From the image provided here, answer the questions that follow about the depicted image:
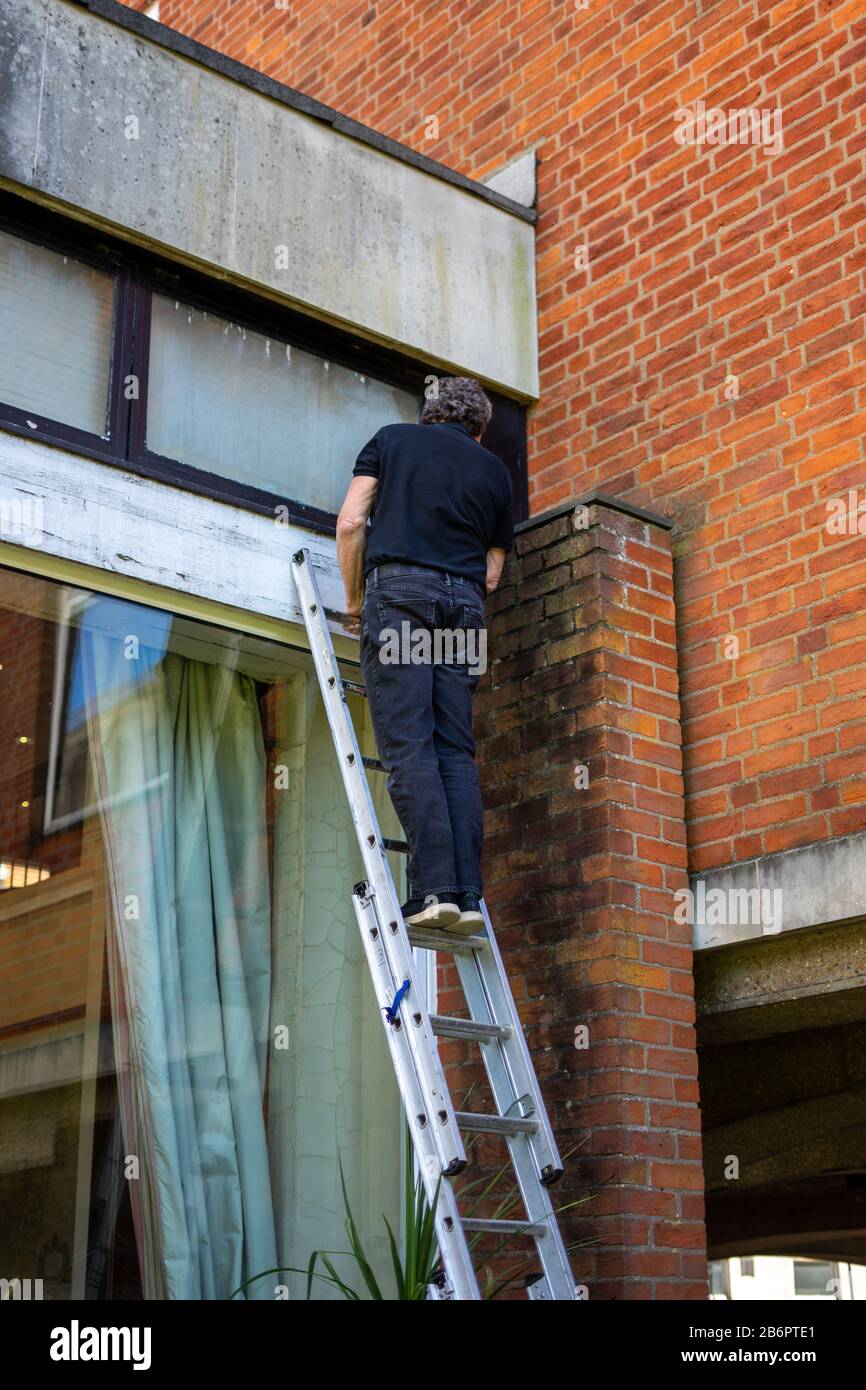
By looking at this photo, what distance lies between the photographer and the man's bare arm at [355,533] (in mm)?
5379

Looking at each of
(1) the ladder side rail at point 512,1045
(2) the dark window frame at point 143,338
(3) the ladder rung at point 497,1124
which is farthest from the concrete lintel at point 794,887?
(2) the dark window frame at point 143,338

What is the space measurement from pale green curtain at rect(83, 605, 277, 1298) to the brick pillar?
932 millimetres

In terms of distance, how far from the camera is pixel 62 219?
555 centimetres

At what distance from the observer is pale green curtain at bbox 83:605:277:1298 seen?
4.92 metres

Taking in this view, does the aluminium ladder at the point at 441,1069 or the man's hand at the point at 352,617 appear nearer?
the aluminium ladder at the point at 441,1069

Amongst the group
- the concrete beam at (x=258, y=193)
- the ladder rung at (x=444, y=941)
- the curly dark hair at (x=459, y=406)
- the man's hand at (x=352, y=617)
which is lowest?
the ladder rung at (x=444, y=941)

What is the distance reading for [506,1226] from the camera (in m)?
4.36

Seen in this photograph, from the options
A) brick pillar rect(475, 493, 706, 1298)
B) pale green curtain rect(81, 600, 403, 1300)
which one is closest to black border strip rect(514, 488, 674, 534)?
brick pillar rect(475, 493, 706, 1298)

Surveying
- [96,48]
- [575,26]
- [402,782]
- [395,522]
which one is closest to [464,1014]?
[402,782]

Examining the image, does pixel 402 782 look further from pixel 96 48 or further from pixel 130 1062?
pixel 96 48

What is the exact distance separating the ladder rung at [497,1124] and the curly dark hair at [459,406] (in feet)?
7.97

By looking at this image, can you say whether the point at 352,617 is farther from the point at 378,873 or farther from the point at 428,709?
the point at 378,873

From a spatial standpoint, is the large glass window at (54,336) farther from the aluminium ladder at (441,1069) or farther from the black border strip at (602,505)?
the black border strip at (602,505)

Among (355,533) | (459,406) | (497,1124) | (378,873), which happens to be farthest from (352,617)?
(497,1124)
